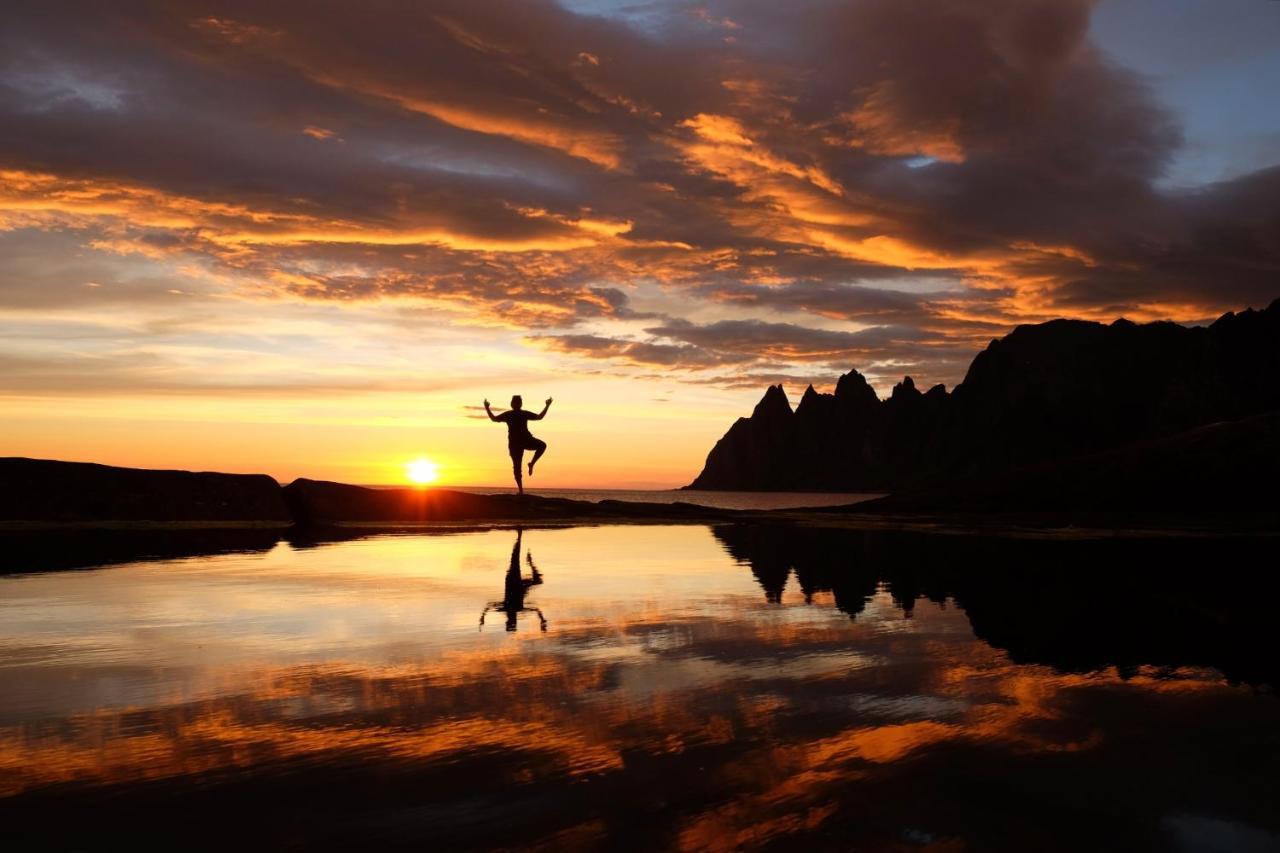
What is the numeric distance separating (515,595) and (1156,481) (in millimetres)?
30529

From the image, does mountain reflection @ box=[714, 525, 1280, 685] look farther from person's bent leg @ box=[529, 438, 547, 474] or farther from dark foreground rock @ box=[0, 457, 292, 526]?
dark foreground rock @ box=[0, 457, 292, 526]

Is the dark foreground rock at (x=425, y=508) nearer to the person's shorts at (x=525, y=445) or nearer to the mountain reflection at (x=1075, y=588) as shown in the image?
the person's shorts at (x=525, y=445)

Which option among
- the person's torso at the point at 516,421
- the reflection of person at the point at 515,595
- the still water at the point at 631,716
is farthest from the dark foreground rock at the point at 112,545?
the person's torso at the point at 516,421

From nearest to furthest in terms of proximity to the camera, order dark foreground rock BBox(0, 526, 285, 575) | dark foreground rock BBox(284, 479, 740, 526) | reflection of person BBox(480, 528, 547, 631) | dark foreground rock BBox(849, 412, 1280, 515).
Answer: reflection of person BBox(480, 528, 547, 631) → dark foreground rock BBox(0, 526, 285, 575) → dark foreground rock BBox(284, 479, 740, 526) → dark foreground rock BBox(849, 412, 1280, 515)

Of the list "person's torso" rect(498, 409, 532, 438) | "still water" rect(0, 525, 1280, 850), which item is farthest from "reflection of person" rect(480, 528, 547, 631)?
"person's torso" rect(498, 409, 532, 438)

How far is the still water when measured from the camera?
15.8 feet

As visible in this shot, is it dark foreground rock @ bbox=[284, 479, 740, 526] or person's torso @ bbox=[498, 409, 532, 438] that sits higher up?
person's torso @ bbox=[498, 409, 532, 438]

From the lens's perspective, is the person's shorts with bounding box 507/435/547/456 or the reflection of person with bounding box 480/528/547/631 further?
the person's shorts with bounding box 507/435/547/456

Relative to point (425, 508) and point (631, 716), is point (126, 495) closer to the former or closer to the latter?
point (425, 508)

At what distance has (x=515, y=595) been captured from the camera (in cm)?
1366

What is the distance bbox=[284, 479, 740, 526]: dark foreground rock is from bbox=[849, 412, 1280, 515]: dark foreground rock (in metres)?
11.7

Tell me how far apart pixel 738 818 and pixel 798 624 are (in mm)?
6701

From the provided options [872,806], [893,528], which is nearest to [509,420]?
[893,528]

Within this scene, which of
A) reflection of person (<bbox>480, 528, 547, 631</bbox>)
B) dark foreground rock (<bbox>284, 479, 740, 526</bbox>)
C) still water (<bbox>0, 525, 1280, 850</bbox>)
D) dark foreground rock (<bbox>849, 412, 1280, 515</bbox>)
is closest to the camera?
still water (<bbox>0, 525, 1280, 850</bbox>)
